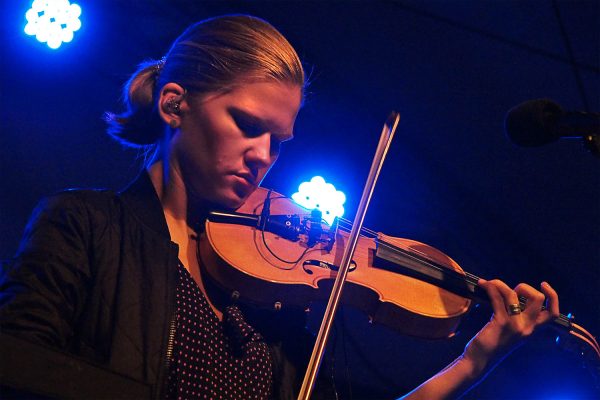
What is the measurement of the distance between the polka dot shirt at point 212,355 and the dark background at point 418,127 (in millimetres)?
1187

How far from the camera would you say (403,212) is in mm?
2715

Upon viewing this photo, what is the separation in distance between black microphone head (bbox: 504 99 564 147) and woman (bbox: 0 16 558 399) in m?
0.44

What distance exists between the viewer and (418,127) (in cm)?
279

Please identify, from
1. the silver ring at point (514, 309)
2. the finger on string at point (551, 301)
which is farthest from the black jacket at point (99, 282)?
the finger on string at point (551, 301)

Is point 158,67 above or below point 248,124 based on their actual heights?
above

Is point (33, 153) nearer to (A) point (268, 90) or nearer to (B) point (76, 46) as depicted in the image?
(B) point (76, 46)

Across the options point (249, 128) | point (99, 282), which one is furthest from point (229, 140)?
point (99, 282)

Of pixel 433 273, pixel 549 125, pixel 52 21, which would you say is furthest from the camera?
pixel 52 21

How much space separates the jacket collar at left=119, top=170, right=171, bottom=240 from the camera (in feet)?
4.50

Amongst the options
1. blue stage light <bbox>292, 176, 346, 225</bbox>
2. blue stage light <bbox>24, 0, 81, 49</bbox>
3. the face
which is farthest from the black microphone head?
blue stage light <bbox>24, 0, 81, 49</bbox>

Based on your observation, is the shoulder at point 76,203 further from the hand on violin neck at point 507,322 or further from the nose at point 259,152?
the hand on violin neck at point 507,322

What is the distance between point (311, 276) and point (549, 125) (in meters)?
0.68

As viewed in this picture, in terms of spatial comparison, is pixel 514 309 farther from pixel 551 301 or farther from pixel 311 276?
pixel 311 276

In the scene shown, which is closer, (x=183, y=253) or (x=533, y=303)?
(x=183, y=253)
